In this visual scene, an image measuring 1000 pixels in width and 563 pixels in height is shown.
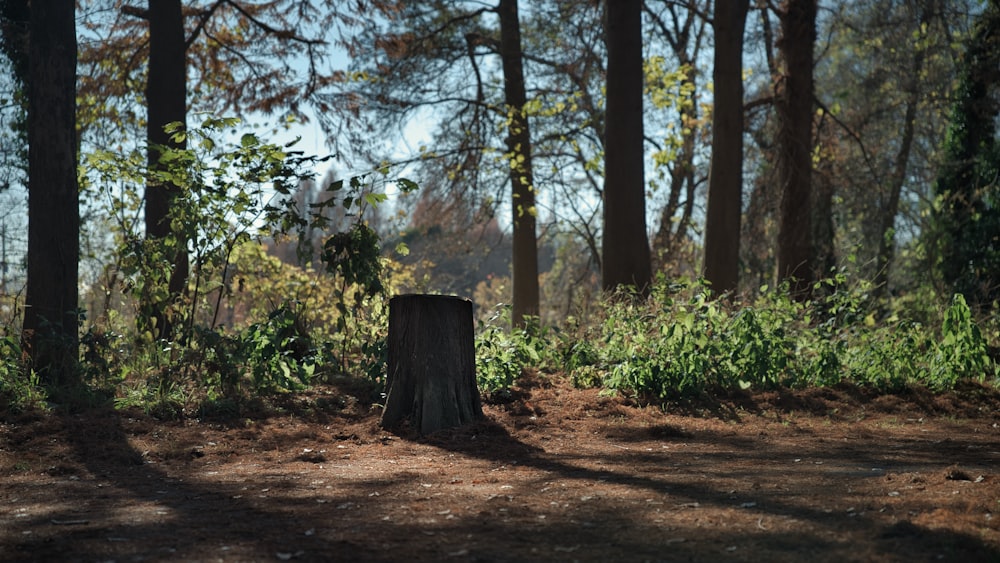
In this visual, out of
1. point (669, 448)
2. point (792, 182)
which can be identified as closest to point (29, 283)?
point (669, 448)

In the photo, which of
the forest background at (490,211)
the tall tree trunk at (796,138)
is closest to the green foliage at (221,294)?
the forest background at (490,211)

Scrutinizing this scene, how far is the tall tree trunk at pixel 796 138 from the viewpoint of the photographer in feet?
44.2

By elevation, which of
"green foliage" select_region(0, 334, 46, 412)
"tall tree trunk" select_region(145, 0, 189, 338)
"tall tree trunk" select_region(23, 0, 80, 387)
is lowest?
"green foliage" select_region(0, 334, 46, 412)

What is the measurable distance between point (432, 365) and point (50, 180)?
413 cm

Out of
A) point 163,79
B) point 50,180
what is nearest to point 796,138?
point 163,79

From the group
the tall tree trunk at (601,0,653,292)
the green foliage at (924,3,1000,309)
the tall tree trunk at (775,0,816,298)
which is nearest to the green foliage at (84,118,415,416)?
the tall tree trunk at (601,0,653,292)

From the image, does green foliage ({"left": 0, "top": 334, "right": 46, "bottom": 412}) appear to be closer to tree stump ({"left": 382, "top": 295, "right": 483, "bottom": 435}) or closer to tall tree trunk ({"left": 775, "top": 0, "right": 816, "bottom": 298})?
tree stump ({"left": 382, "top": 295, "right": 483, "bottom": 435})

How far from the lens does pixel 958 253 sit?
16.3 m

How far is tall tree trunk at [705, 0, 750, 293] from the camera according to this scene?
12047 millimetres

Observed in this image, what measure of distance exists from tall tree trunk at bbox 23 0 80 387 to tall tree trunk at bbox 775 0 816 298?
32.1ft

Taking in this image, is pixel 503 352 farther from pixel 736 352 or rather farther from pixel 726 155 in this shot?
pixel 726 155

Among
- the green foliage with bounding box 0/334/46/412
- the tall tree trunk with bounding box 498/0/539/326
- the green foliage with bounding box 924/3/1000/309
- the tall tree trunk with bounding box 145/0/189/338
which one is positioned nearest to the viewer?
the green foliage with bounding box 0/334/46/412

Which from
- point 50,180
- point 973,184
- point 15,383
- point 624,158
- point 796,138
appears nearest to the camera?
point 15,383

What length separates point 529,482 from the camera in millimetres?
4844
